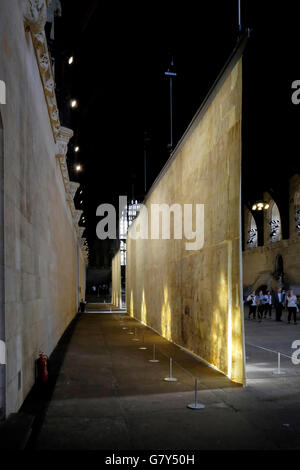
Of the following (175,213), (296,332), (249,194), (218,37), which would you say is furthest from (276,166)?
(218,37)

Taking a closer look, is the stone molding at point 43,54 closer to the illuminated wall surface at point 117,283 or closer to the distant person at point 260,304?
the distant person at point 260,304

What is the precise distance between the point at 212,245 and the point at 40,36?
572 cm

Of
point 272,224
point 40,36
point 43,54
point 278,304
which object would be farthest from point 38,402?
point 272,224

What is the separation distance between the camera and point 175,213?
1413cm

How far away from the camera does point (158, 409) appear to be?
20.7 ft

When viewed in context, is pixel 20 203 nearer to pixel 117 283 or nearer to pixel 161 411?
pixel 161 411

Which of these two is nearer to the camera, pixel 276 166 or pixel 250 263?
pixel 276 166

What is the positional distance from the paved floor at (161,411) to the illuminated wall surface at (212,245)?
813 millimetres

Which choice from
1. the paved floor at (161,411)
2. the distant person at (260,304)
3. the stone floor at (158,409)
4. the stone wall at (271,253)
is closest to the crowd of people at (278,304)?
the distant person at (260,304)

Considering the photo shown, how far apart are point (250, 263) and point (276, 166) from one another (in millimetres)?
13608

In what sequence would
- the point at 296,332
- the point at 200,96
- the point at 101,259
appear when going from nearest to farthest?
the point at 200,96 → the point at 296,332 → the point at 101,259

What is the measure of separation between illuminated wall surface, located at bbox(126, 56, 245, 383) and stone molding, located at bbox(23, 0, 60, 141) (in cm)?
365

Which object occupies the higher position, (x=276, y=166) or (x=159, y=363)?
(x=276, y=166)

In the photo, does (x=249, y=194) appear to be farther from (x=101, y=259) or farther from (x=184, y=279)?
(x=101, y=259)
